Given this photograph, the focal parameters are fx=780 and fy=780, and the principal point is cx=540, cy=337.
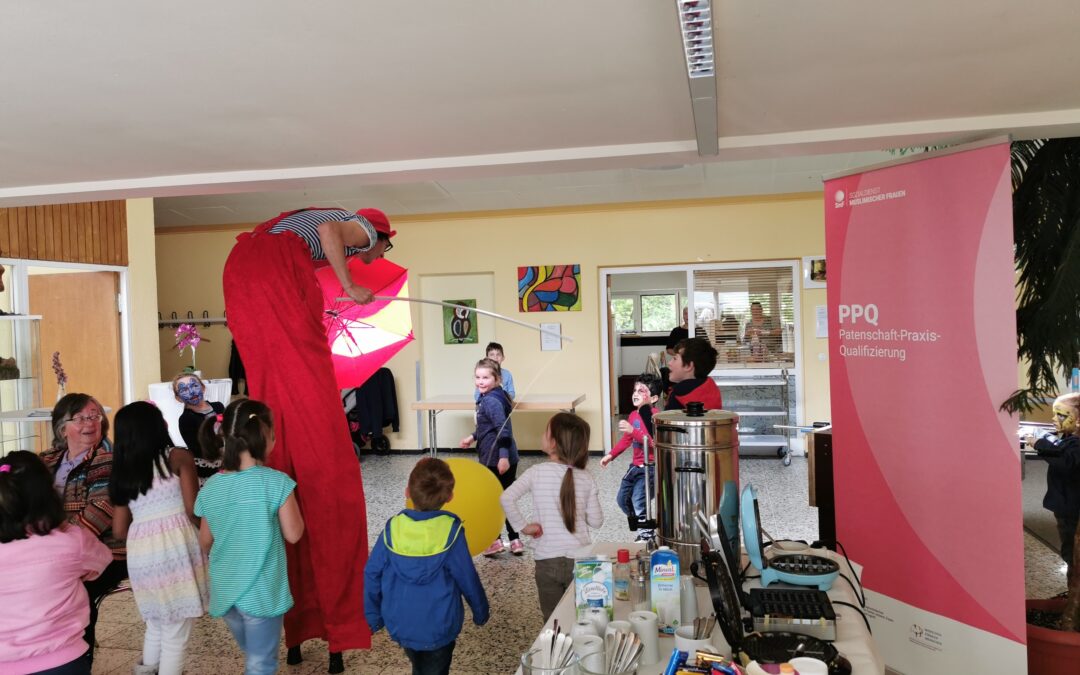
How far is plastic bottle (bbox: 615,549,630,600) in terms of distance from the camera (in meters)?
2.04

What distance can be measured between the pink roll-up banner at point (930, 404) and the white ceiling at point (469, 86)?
29cm

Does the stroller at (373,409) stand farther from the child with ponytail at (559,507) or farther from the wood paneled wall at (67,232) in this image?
the child with ponytail at (559,507)

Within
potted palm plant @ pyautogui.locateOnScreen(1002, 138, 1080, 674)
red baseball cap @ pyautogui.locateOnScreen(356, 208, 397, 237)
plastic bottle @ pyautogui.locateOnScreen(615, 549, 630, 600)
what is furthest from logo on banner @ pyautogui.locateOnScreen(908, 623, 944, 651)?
red baseball cap @ pyautogui.locateOnScreen(356, 208, 397, 237)

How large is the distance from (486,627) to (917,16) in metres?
3.00

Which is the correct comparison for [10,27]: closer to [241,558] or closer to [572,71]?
[572,71]

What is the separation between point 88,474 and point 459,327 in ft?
19.7

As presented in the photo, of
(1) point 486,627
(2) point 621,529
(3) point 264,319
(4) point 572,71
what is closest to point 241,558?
(3) point 264,319

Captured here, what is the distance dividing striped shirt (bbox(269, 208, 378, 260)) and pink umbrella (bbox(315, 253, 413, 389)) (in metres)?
0.63

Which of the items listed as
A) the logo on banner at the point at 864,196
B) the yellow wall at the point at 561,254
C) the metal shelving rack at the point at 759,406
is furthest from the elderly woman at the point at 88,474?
the metal shelving rack at the point at 759,406

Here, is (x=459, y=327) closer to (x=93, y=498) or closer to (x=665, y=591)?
(x=93, y=498)

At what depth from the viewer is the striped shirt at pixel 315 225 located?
9.80 feet

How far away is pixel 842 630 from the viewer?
1758 millimetres

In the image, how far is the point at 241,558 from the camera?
2.58 m

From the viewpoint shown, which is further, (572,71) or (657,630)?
(572,71)
